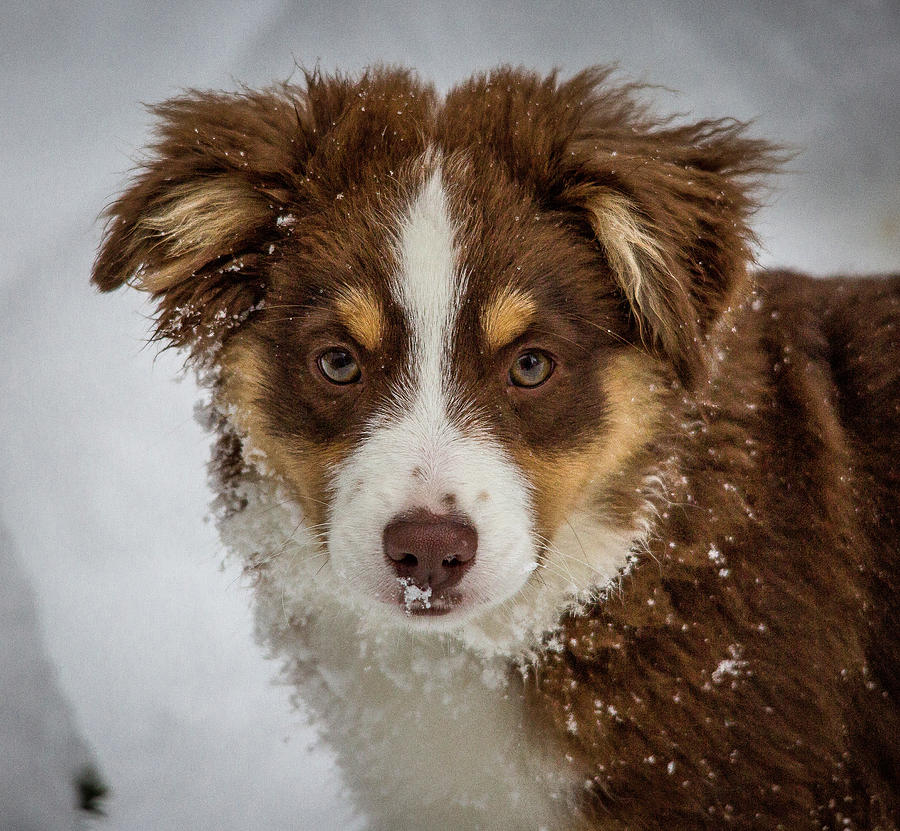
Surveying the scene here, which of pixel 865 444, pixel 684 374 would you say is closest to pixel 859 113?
pixel 865 444

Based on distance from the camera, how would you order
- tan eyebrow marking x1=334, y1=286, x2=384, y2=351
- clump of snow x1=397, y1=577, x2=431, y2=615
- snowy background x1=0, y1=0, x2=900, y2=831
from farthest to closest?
snowy background x1=0, y1=0, x2=900, y2=831, tan eyebrow marking x1=334, y1=286, x2=384, y2=351, clump of snow x1=397, y1=577, x2=431, y2=615

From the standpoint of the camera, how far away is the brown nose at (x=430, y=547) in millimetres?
1835

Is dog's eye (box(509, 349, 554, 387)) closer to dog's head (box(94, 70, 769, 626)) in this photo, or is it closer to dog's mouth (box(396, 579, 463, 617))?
dog's head (box(94, 70, 769, 626))

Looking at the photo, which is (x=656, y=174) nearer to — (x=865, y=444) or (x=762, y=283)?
(x=762, y=283)

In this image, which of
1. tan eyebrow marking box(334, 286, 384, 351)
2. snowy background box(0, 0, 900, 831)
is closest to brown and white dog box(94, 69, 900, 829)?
tan eyebrow marking box(334, 286, 384, 351)

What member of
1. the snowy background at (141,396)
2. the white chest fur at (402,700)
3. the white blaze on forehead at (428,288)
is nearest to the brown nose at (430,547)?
the white blaze on forehead at (428,288)

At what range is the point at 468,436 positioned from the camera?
6.62ft

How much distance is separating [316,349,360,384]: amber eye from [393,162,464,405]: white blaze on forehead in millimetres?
184

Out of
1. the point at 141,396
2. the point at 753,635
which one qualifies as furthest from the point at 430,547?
the point at 141,396

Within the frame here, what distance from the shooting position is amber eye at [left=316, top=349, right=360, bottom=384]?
2.14 metres

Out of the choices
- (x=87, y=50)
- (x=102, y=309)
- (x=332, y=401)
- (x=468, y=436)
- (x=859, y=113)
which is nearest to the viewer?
(x=468, y=436)

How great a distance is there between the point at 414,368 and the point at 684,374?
0.76 meters

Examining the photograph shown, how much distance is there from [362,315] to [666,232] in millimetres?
816

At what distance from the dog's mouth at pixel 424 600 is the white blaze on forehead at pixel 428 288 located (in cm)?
47
